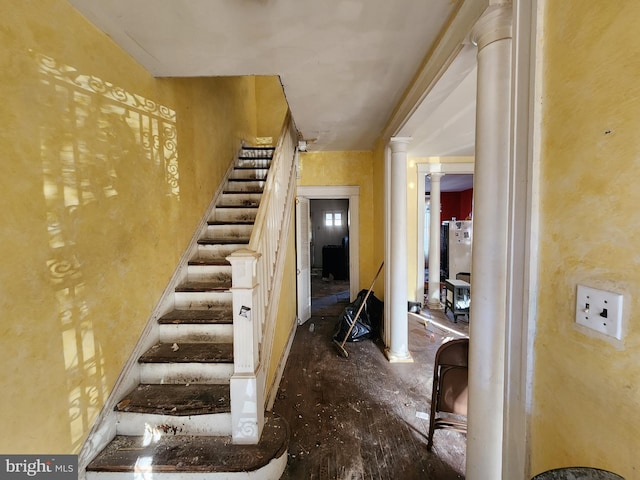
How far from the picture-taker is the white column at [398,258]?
8.91 ft

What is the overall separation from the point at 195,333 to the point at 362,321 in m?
2.08

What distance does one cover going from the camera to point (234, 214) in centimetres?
300

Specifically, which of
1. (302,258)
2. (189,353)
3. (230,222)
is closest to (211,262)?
(230,222)

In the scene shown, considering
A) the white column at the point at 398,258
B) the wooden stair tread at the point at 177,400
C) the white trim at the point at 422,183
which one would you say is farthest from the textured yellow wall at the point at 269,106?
the wooden stair tread at the point at 177,400

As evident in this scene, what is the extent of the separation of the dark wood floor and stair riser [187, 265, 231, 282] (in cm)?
119

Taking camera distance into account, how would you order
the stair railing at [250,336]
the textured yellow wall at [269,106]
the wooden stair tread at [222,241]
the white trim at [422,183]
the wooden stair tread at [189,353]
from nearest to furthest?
the stair railing at [250,336], the wooden stair tread at [189,353], the wooden stair tread at [222,241], the white trim at [422,183], the textured yellow wall at [269,106]

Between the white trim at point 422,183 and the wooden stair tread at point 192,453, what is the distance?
3475 mm

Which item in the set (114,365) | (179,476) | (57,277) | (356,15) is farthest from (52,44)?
(179,476)

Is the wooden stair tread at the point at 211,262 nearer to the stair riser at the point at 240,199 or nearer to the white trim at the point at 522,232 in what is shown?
the stair riser at the point at 240,199

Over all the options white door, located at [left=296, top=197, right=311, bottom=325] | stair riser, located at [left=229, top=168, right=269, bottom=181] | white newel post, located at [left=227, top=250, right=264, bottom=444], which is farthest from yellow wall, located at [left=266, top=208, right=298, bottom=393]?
stair riser, located at [left=229, top=168, right=269, bottom=181]

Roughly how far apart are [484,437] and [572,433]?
436mm

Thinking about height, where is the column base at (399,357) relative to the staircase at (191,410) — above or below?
below

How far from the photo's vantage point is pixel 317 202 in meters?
8.75

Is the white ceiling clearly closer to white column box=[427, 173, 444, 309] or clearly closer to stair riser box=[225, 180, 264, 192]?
stair riser box=[225, 180, 264, 192]
